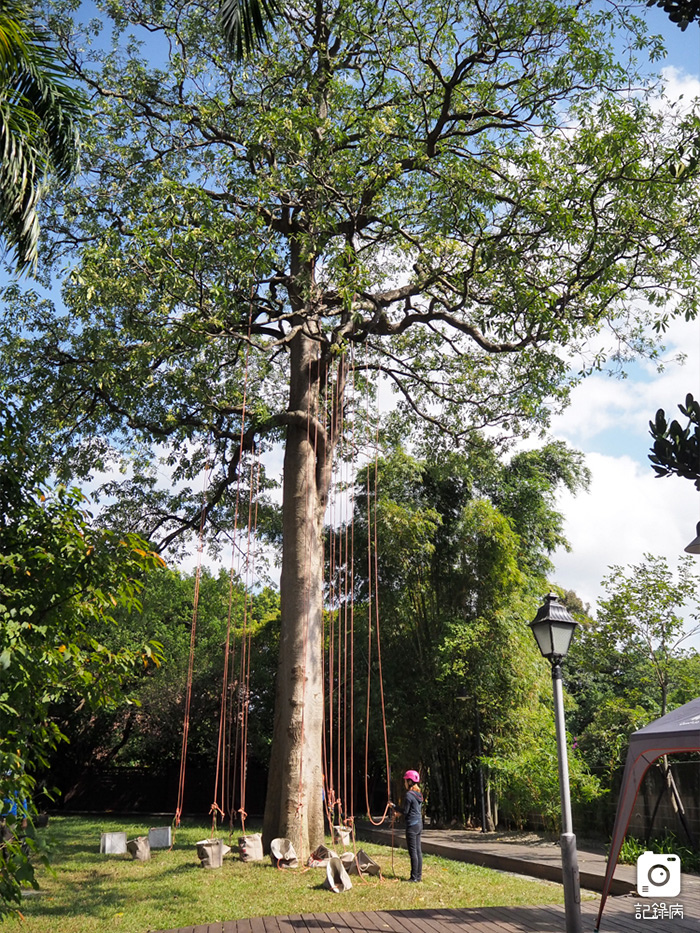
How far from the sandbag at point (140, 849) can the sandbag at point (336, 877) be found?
273cm

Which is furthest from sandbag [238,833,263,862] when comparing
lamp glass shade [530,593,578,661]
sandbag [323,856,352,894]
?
lamp glass shade [530,593,578,661]

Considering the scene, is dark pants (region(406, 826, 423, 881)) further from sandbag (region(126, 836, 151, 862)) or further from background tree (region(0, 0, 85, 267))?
background tree (region(0, 0, 85, 267))

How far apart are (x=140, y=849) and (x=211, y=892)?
243 cm

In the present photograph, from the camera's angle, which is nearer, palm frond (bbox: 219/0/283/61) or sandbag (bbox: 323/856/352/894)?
palm frond (bbox: 219/0/283/61)

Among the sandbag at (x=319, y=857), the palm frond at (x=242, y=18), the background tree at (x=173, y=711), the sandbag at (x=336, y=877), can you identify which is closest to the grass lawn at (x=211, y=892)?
the sandbag at (x=336, y=877)

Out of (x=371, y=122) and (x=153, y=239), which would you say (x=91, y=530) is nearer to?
(x=153, y=239)

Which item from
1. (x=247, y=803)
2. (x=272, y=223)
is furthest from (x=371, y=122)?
(x=247, y=803)

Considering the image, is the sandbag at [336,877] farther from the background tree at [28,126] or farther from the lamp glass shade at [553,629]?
the background tree at [28,126]

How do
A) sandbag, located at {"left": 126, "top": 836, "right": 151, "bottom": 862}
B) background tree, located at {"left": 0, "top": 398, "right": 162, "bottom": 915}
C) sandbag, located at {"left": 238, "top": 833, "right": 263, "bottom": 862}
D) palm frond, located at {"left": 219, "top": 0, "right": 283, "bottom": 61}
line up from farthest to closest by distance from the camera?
sandbag, located at {"left": 126, "top": 836, "right": 151, "bottom": 862}
sandbag, located at {"left": 238, "top": 833, "right": 263, "bottom": 862}
palm frond, located at {"left": 219, "top": 0, "right": 283, "bottom": 61}
background tree, located at {"left": 0, "top": 398, "right": 162, "bottom": 915}

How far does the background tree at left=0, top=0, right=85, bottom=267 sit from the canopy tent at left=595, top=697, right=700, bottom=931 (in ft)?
21.9

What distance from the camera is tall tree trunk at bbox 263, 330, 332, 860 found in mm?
9000

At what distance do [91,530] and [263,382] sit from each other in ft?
33.1

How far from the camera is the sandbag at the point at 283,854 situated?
8242mm

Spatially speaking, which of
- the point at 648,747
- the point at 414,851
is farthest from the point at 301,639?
the point at 648,747
